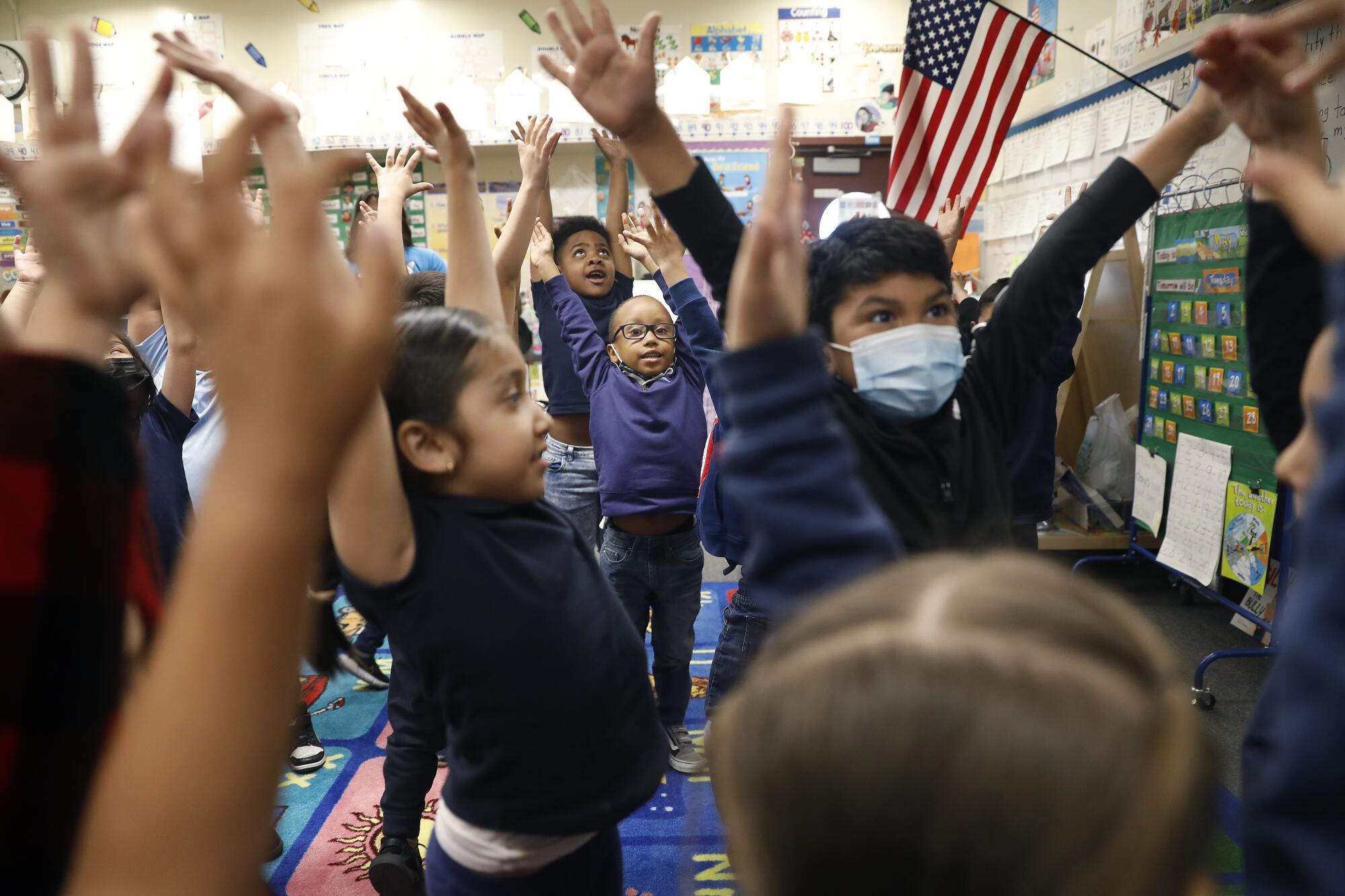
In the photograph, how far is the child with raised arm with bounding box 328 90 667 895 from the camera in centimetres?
104

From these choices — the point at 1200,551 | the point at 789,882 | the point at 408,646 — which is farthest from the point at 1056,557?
the point at 789,882

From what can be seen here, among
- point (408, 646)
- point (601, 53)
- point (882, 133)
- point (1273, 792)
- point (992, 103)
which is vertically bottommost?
point (408, 646)

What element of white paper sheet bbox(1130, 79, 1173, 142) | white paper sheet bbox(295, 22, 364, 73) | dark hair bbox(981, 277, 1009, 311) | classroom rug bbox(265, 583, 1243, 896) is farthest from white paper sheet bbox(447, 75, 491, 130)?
classroom rug bbox(265, 583, 1243, 896)

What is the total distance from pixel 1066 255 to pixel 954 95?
166 cm

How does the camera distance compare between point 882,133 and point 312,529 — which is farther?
point 882,133

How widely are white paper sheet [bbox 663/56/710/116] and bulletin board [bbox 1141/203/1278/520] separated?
3016 millimetres

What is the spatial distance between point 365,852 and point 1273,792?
2.21 m

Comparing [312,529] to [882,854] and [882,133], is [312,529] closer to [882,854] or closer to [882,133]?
[882,854]

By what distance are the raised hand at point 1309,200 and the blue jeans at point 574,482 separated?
98.4 inches

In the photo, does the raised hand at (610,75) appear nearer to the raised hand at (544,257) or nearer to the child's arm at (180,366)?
the child's arm at (180,366)

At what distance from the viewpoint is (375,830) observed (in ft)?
7.47

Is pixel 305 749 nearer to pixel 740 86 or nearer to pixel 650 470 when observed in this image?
pixel 650 470

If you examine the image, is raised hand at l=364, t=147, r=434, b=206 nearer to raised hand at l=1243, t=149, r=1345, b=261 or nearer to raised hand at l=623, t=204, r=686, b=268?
raised hand at l=623, t=204, r=686, b=268

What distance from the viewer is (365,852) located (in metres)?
2.18
